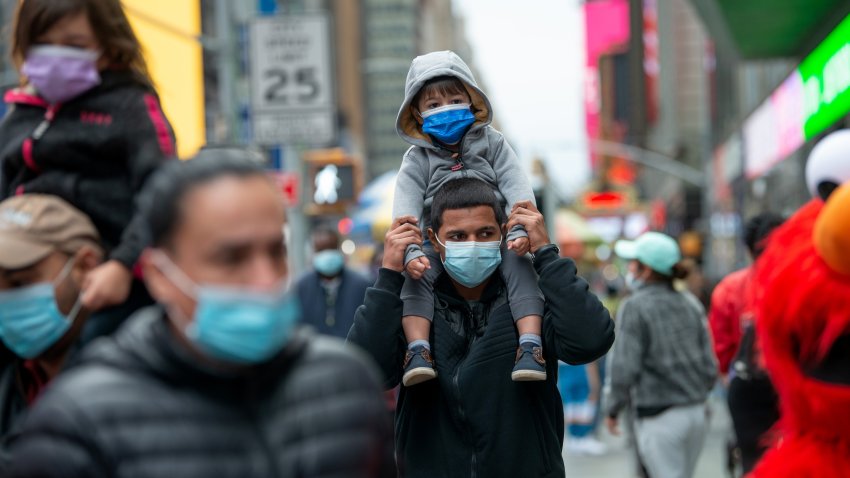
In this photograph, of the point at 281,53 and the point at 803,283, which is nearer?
the point at 803,283

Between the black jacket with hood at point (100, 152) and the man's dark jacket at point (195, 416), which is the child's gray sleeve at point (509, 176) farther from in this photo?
the man's dark jacket at point (195, 416)

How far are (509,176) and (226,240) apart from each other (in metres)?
2.30

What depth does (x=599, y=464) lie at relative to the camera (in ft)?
42.4

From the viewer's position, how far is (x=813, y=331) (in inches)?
132

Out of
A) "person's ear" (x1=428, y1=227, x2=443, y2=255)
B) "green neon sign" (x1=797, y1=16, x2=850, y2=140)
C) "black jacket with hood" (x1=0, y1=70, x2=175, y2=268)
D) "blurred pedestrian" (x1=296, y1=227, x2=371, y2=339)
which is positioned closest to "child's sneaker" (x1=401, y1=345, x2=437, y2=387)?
"person's ear" (x1=428, y1=227, x2=443, y2=255)

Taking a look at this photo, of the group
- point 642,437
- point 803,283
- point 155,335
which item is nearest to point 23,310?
point 155,335

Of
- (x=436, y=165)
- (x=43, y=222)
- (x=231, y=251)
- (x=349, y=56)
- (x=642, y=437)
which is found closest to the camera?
(x=231, y=251)

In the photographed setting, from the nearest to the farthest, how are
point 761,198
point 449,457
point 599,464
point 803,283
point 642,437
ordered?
point 803,283, point 449,457, point 642,437, point 599,464, point 761,198

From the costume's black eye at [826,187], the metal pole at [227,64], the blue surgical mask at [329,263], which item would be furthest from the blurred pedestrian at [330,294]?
the metal pole at [227,64]

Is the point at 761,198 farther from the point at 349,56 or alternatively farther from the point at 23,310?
the point at 349,56

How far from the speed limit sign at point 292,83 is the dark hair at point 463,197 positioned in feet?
33.4

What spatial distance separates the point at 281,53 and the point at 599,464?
18.4ft

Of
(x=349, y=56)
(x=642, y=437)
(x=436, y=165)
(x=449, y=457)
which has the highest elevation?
(x=349, y=56)

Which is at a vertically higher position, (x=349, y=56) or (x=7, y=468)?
(x=349, y=56)
